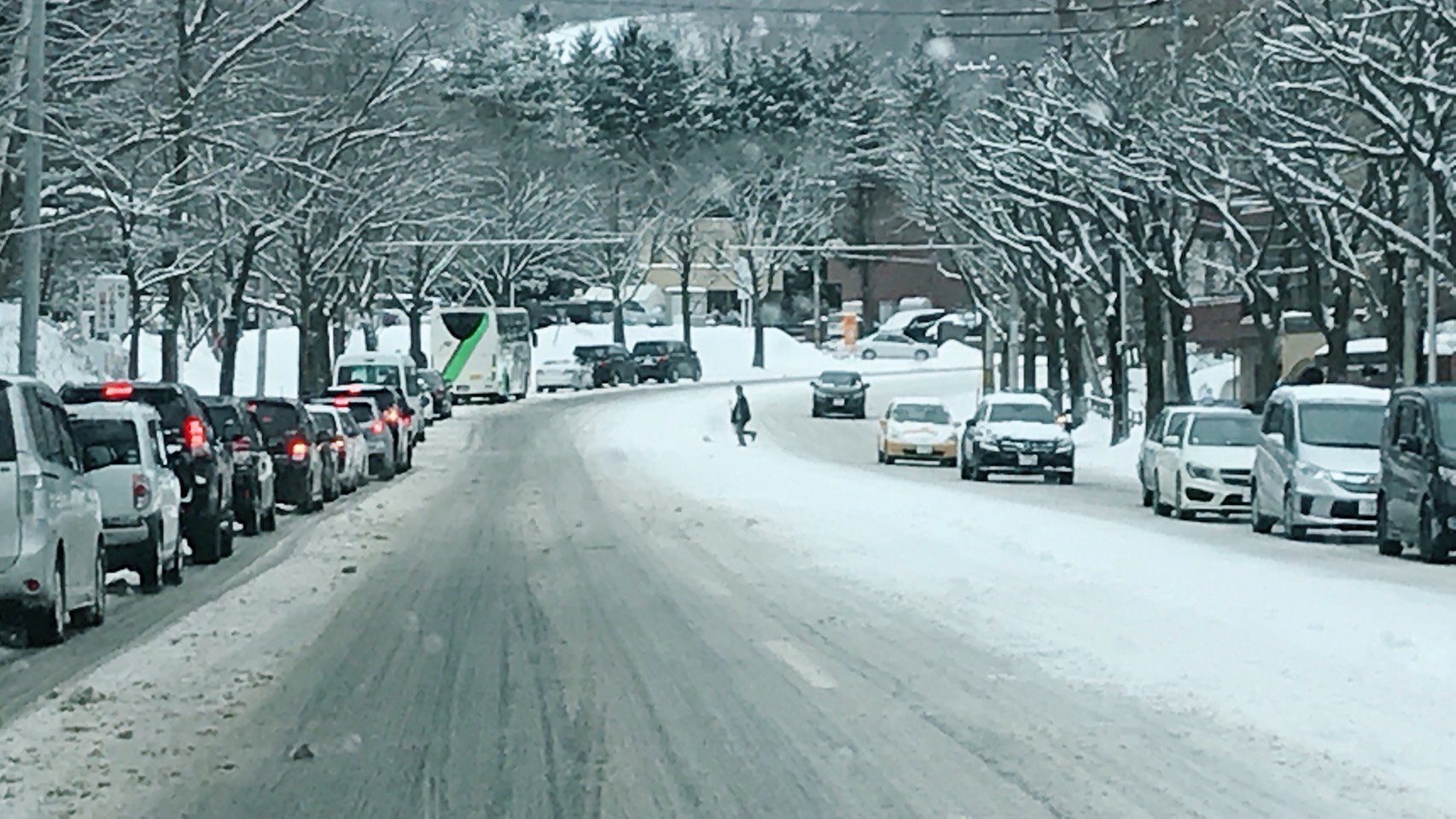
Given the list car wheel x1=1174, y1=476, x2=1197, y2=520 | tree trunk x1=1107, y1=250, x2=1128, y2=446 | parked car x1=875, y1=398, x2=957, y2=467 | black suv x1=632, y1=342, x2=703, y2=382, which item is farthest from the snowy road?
black suv x1=632, y1=342, x2=703, y2=382

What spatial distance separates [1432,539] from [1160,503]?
10.7 m

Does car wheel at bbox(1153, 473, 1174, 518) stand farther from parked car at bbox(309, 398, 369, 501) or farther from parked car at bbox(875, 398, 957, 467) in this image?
parked car at bbox(875, 398, 957, 467)

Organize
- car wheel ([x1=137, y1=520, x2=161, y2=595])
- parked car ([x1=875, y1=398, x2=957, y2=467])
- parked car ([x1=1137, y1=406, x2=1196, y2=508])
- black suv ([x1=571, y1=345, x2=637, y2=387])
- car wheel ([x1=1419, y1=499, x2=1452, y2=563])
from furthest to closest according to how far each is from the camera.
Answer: black suv ([x1=571, y1=345, x2=637, y2=387])
parked car ([x1=875, y1=398, x2=957, y2=467])
parked car ([x1=1137, y1=406, x2=1196, y2=508])
car wheel ([x1=1419, y1=499, x2=1452, y2=563])
car wheel ([x1=137, y1=520, x2=161, y2=595])

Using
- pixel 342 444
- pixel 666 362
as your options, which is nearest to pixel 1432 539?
pixel 342 444

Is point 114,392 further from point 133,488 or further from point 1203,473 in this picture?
point 1203,473

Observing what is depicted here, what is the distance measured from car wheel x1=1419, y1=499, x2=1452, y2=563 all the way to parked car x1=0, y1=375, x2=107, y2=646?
13.6 meters

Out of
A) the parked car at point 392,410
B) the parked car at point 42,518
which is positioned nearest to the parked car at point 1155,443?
the parked car at point 392,410

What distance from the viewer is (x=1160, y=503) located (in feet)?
116

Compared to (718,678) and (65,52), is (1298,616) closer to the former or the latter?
(718,678)

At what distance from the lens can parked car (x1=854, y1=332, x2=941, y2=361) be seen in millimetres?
119500

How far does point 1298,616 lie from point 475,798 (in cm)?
889

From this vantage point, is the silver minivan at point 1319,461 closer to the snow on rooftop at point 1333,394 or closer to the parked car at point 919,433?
the snow on rooftop at point 1333,394

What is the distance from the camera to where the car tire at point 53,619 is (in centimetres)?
1630

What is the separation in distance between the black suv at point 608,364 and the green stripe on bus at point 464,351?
15434mm
